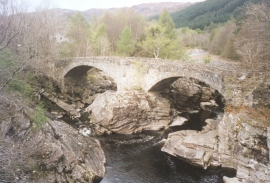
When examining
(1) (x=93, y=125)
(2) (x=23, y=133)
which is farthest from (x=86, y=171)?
(1) (x=93, y=125)

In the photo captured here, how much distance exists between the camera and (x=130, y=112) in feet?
62.1

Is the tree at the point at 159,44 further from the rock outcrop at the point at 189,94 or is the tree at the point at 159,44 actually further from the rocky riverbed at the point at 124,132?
the rocky riverbed at the point at 124,132

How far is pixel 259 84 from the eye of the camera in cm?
1294

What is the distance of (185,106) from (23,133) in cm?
1780

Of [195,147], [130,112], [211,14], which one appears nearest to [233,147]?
[195,147]

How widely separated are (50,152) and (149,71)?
482 inches

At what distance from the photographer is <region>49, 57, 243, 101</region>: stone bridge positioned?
1554 centimetres

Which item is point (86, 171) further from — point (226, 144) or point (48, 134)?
point (226, 144)

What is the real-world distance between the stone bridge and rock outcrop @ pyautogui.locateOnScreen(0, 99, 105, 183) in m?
9.42

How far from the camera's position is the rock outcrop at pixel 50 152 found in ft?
30.9

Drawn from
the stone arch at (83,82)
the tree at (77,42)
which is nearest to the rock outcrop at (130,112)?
the stone arch at (83,82)

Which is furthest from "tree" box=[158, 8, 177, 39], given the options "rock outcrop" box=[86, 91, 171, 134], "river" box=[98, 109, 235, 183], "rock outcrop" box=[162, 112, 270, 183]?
"rock outcrop" box=[162, 112, 270, 183]

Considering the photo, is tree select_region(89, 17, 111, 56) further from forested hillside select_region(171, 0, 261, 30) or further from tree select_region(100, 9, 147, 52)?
forested hillside select_region(171, 0, 261, 30)

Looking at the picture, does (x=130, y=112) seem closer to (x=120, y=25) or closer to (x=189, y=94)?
(x=189, y=94)
